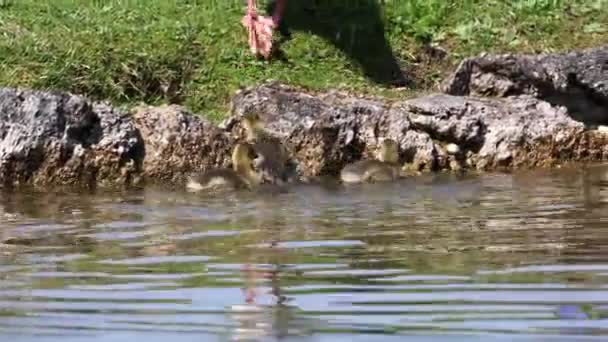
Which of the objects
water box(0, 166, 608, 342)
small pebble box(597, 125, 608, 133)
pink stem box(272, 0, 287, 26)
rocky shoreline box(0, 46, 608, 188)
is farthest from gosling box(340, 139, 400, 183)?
pink stem box(272, 0, 287, 26)

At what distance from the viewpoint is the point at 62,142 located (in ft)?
29.5

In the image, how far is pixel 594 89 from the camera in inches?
402

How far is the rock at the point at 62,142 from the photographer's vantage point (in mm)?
8852

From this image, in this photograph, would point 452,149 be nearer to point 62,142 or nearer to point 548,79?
point 548,79

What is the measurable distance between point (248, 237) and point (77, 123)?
2.80 m

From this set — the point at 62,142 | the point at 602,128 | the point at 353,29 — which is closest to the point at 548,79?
the point at 602,128

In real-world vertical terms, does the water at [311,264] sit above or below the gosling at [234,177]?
below

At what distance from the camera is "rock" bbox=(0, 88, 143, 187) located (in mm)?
8852

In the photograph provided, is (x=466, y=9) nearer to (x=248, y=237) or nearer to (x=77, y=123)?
(x=77, y=123)

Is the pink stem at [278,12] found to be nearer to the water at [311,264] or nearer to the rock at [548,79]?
the rock at [548,79]

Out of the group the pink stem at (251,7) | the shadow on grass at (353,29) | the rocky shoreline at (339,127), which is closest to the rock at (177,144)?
the rocky shoreline at (339,127)

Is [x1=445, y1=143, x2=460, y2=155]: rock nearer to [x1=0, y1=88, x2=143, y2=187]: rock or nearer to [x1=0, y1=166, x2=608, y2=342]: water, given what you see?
[x1=0, y1=166, x2=608, y2=342]: water

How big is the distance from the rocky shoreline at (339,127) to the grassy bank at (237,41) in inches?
26.6

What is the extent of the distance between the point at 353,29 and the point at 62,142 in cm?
344
